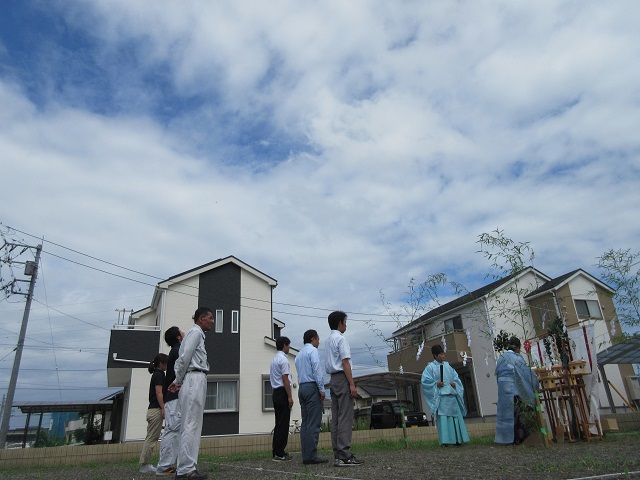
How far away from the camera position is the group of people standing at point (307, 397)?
4121mm

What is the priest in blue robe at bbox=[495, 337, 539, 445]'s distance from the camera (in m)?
6.15

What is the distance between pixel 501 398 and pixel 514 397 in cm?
20

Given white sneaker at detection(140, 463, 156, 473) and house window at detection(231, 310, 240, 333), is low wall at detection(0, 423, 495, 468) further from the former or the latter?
house window at detection(231, 310, 240, 333)

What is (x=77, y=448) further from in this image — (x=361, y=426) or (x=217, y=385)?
(x=217, y=385)

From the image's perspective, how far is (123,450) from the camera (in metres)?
7.62

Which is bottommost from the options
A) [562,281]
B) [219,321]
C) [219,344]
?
[219,344]

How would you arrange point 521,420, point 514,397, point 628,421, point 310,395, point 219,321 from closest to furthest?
point 310,395
point 521,420
point 514,397
point 628,421
point 219,321

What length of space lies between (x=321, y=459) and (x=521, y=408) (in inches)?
116

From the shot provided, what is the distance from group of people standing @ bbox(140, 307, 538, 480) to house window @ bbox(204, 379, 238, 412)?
12879 millimetres

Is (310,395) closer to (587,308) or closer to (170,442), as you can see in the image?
(170,442)

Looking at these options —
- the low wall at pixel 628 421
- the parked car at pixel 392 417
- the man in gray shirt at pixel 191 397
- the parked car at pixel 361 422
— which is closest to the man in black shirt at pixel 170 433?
the man in gray shirt at pixel 191 397

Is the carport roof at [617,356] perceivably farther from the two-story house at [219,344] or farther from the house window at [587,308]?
the two-story house at [219,344]

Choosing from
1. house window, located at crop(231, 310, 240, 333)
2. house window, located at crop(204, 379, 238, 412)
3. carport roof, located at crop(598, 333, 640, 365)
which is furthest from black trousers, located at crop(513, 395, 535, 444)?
house window, located at crop(231, 310, 240, 333)

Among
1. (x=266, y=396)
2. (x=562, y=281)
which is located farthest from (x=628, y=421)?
(x=562, y=281)
